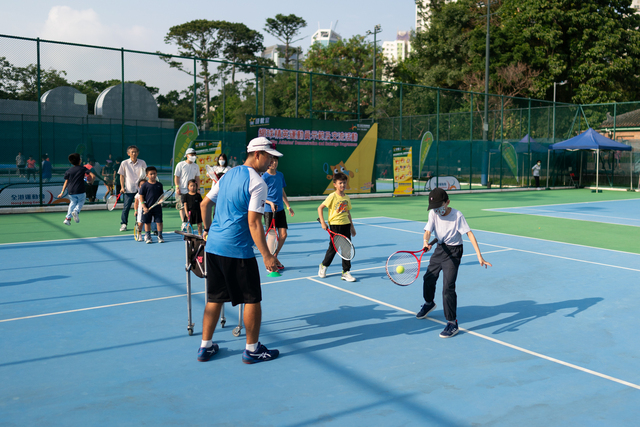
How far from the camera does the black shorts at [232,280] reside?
4.62 meters

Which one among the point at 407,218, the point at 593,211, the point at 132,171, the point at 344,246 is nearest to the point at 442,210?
the point at 344,246

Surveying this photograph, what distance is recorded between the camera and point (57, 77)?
18.3 metres

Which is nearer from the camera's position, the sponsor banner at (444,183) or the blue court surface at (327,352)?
the blue court surface at (327,352)

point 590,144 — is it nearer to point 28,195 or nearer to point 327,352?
point 28,195

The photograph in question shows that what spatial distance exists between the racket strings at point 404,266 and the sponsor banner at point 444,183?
19.4 metres

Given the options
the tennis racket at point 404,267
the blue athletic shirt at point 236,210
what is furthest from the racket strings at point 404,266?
the blue athletic shirt at point 236,210

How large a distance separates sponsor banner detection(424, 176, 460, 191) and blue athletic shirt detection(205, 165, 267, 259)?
71.1 ft

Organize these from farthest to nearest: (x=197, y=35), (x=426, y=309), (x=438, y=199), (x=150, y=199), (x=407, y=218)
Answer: (x=197, y=35) → (x=407, y=218) → (x=150, y=199) → (x=426, y=309) → (x=438, y=199)

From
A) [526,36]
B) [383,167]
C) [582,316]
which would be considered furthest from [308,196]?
[526,36]

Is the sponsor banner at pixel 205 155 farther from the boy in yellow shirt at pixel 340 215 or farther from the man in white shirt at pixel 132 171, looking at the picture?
the boy in yellow shirt at pixel 340 215

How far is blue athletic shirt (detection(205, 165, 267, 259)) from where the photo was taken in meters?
4.50

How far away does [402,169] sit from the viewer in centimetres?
2398

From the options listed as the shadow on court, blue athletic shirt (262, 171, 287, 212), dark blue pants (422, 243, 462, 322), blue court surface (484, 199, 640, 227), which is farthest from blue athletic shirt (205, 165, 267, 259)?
blue court surface (484, 199, 640, 227)

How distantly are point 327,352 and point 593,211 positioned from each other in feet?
56.2
